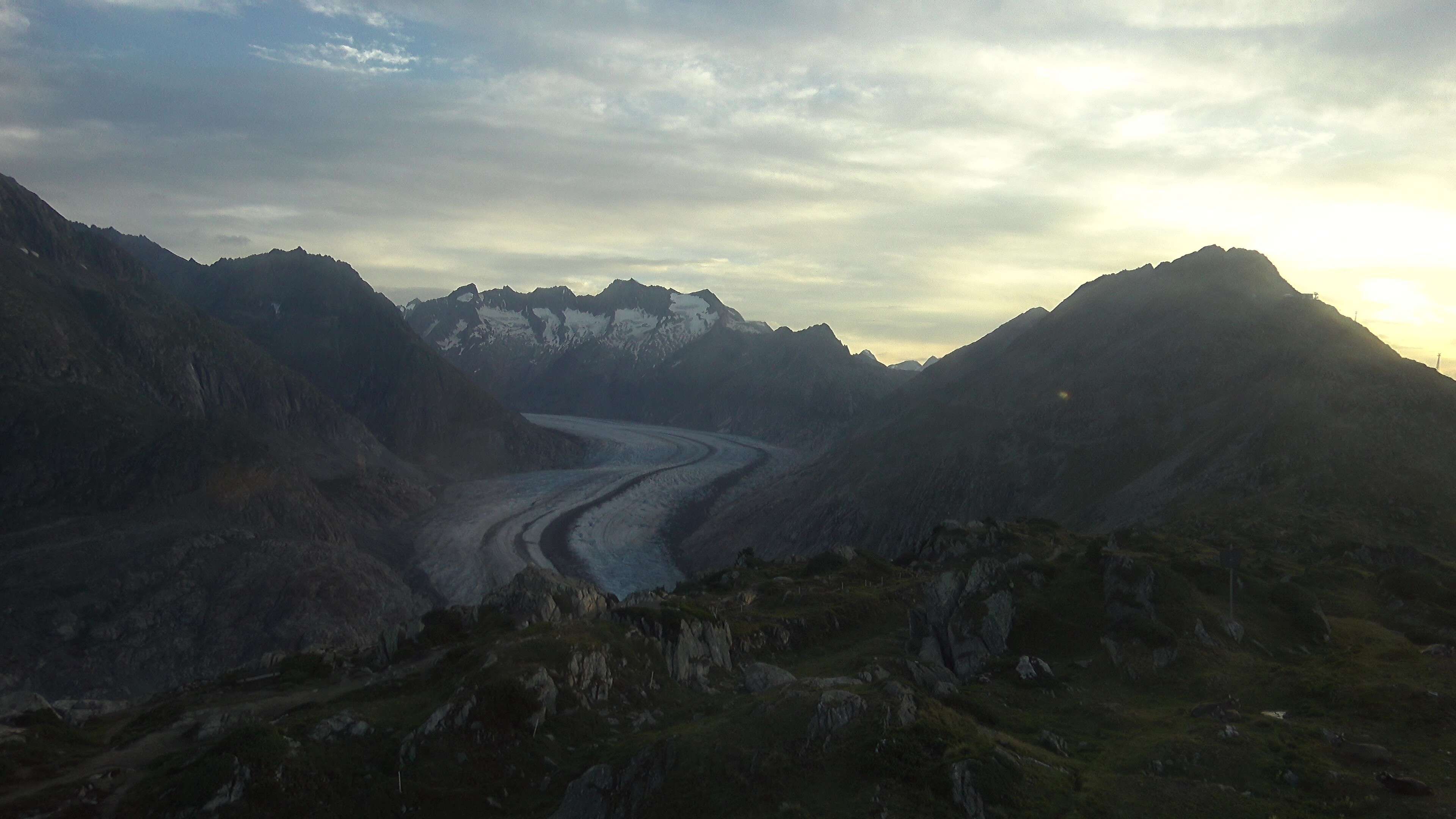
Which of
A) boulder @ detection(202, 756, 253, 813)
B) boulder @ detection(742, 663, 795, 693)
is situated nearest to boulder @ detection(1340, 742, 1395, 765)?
boulder @ detection(742, 663, 795, 693)

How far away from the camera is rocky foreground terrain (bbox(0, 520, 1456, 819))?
2548 cm

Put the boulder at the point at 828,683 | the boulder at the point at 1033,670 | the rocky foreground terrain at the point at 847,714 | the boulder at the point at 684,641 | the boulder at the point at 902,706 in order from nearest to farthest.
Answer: the rocky foreground terrain at the point at 847,714, the boulder at the point at 902,706, the boulder at the point at 828,683, the boulder at the point at 1033,670, the boulder at the point at 684,641

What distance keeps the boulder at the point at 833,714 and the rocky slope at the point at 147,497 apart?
32.9 m

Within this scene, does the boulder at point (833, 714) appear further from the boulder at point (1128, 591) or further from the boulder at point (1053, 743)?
the boulder at point (1128, 591)

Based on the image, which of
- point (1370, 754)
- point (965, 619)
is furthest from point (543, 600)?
point (1370, 754)

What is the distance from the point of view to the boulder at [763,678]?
125 ft

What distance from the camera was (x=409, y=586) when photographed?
119 meters

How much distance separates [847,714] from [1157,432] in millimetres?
99774

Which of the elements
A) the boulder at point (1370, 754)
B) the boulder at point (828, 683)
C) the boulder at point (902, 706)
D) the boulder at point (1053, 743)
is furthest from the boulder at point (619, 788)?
the boulder at point (1370, 754)

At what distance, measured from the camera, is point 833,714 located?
2780 cm

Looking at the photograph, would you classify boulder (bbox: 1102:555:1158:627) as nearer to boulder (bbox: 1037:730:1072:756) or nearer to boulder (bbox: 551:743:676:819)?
boulder (bbox: 1037:730:1072:756)

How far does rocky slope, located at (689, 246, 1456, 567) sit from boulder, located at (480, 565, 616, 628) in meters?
51.9

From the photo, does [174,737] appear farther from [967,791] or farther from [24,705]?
[967,791]

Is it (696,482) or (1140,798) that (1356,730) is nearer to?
(1140,798)
